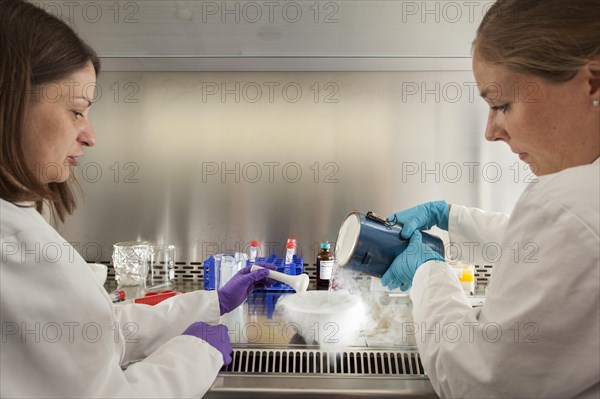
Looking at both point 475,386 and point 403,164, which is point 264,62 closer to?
point 403,164

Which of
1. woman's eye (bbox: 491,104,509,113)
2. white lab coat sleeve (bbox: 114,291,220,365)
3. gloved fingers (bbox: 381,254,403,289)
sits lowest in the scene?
white lab coat sleeve (bbox: 114,291,220,365)

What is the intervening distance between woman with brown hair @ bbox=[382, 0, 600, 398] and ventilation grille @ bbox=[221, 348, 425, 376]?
176 mm

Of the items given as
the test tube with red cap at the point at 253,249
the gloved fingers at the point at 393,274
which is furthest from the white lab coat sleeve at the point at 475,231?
the test tube with red cap at the point at 253,249

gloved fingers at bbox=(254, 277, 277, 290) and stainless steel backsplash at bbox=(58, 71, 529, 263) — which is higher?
stainless steel backsplash at bbox=(58, 71, 529, 263)

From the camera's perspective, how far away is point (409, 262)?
38.8 inches

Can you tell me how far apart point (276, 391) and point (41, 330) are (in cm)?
44

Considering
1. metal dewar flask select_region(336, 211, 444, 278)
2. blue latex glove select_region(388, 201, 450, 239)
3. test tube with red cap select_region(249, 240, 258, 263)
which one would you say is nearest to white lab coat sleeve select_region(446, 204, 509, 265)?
blue latex glove select_region(388, 201, 450, 239)

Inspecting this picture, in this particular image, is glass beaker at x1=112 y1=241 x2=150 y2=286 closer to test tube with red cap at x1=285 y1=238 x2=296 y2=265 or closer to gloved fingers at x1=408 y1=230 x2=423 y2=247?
test tube with red cap at x1=285 y1=238 x2=296 y2=265

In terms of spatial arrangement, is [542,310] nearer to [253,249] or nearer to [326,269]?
[326,269]

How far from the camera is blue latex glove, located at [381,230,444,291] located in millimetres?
973

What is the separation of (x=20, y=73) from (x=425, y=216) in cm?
106

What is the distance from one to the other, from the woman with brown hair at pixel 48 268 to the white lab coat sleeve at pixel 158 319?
19 cm

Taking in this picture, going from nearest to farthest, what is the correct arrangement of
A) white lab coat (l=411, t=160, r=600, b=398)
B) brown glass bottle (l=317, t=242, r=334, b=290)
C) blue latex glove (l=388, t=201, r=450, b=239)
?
1. white lab coat (l=411, t=160, r=600, b=398)
2. blue latex glove (l=388, t=201, r=450, b=239)
3. brown glass bottle (l=317, t=242, r=334, b=290)

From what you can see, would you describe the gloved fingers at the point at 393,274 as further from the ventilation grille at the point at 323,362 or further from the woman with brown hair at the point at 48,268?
the woman with brown hair at the point at 48,268
